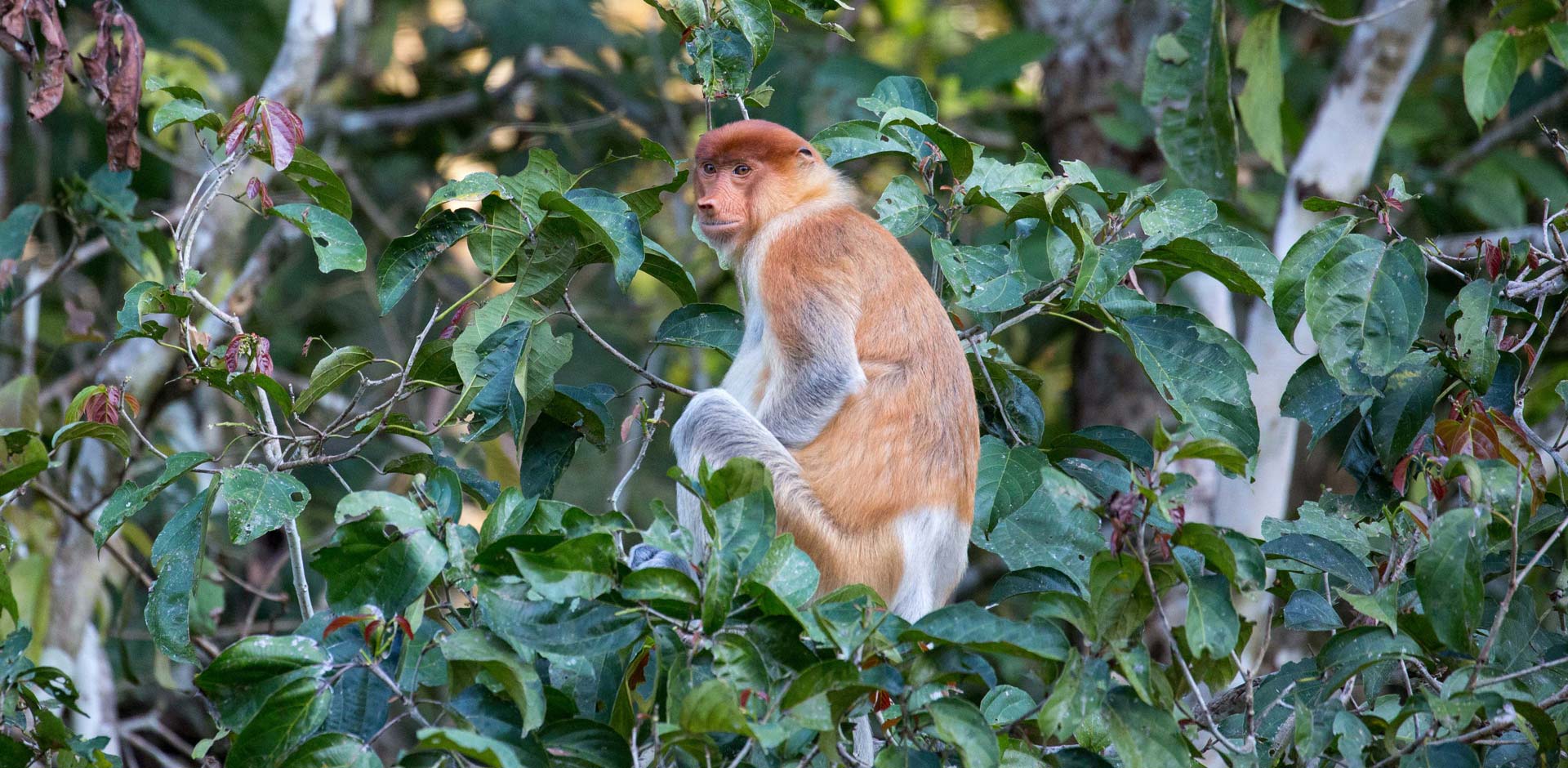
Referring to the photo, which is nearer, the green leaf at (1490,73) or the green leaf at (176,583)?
the green leaf at (176,583)

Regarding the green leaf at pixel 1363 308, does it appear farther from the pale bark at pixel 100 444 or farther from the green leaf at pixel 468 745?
the pale bark at pixel 100 444

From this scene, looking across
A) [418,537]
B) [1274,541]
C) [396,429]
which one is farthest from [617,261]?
[1274,541]

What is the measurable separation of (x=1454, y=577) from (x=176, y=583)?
7.96ft

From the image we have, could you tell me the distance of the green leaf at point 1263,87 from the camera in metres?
5.05

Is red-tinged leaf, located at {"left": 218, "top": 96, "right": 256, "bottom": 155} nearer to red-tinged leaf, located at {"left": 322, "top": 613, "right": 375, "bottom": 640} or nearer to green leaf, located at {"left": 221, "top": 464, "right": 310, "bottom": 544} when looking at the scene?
green leaf, located at {"left": 221, "top": 464, "right": 310, "bottom": 544}

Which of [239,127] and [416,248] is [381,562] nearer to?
[416,248]

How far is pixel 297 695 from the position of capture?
6.93 feet

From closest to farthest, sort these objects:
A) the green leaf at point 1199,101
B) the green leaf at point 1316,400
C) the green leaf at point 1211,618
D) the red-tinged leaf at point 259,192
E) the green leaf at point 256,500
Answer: the green leaf at point 1211,618 < the green leaf at point 256,500 < the red-tinged leaf at point 259,192 < the green leaf at point 1316,400 < the green leaf at point 1199,101

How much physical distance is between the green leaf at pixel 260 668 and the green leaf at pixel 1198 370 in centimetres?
187

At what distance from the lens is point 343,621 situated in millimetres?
2172

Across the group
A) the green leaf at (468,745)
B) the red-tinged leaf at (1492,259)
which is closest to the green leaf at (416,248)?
the green leaf at (468,745)

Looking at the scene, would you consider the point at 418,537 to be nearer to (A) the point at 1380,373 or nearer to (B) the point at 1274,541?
(B) the point at 1274,541

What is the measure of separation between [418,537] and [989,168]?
5.44 feet

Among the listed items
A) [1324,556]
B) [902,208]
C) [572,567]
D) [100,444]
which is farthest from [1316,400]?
[100,444]
